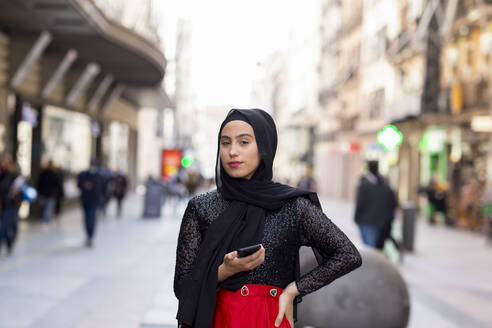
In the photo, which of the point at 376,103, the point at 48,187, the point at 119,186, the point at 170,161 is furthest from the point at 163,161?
the point at 48,187

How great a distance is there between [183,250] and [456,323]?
5.49 m

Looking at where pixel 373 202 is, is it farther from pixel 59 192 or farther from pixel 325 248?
pixel 59 192

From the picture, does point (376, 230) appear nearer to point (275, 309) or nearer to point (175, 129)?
point (275, 309)

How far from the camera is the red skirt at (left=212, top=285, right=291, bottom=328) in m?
2.88

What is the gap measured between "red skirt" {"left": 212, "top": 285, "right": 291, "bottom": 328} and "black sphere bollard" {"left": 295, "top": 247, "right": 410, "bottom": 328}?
102 inches

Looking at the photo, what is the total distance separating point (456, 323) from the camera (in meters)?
7.62

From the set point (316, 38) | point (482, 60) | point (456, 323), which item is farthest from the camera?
point (316, 38)

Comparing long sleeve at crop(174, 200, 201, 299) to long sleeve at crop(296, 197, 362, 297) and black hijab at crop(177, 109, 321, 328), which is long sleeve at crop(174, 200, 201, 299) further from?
long sleeve at crop(296, 197, 362, 297)

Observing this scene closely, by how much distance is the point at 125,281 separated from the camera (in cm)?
977

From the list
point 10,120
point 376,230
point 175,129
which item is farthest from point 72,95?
point 175,129

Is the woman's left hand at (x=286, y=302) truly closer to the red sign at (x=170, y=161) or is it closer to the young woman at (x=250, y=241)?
the young woman at (x=250, y=241)

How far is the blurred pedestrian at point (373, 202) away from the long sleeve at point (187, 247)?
7.73 m

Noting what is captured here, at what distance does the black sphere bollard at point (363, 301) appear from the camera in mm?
5586

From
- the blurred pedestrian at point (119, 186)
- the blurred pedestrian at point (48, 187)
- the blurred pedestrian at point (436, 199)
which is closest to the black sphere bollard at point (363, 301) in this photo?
the blurred pedestrian at point (48, 187)
